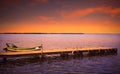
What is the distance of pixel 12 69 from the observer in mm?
30422

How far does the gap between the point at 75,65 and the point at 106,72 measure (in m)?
6.54

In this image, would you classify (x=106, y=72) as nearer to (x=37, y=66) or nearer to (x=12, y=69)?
(x=37, y=66)

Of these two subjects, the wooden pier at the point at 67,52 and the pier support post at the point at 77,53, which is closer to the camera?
the wooden pier at the point at 67,52

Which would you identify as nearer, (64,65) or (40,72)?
(40,72)

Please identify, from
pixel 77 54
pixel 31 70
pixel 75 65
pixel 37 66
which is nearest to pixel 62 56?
pixel 77 54

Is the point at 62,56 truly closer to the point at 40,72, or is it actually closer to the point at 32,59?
the point at 32,59

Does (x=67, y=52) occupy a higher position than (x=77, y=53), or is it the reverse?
(x=67, y=52)

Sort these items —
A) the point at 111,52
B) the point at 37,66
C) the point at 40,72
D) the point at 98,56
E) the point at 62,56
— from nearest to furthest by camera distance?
the point at 40,72 → the point at 37,66 → the point at 62,56 → the point at 98,56 → the point at 111,52

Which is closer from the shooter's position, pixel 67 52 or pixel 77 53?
pixel 67 52

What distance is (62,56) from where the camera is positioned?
40812 millimetres

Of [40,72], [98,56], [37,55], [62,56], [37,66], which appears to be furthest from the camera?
[98,56]

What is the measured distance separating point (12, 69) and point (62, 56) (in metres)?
13.1

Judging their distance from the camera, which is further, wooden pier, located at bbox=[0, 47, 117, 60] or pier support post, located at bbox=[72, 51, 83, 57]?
pier support post, located at bbox=[72, 51, 83, 57]

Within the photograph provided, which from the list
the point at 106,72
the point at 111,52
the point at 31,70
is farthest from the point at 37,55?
the point at 111,52
